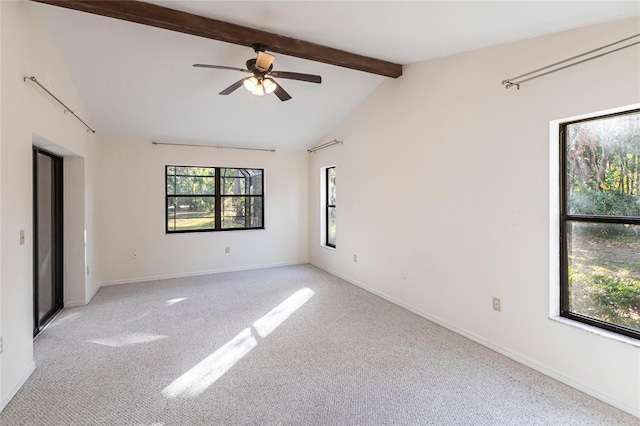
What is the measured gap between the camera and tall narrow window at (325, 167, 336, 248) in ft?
18.8

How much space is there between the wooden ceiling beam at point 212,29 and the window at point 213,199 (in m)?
3.19

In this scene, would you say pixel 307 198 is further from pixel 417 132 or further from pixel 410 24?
pixel 410 24

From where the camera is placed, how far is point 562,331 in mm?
2336

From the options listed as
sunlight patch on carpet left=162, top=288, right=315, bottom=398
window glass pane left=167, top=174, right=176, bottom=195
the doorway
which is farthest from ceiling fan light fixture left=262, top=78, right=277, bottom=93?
window glass pane left=167, top=174, right=176, bottom=195

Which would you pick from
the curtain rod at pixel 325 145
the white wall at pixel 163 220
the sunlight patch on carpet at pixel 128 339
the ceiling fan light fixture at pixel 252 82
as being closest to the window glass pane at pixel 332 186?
the curtain rod at pixel 325 145

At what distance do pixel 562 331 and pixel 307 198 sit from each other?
482cm

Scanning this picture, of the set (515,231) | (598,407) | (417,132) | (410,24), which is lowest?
(598,407)

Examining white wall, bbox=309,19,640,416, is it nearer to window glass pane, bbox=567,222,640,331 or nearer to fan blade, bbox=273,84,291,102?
window glass pane, bbox=567,222,640,331

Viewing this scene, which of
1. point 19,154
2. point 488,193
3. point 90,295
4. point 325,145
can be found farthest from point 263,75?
point 90,295

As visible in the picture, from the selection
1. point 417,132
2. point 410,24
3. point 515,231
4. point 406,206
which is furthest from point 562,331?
point 410,24

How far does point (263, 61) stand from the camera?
9.45 ft

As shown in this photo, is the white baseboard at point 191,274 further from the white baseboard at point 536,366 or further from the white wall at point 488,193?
the white baseboard at point 536,366

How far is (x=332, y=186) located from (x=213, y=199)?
225 cm

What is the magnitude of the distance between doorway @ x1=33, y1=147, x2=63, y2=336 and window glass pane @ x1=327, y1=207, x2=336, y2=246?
13.1 ft
